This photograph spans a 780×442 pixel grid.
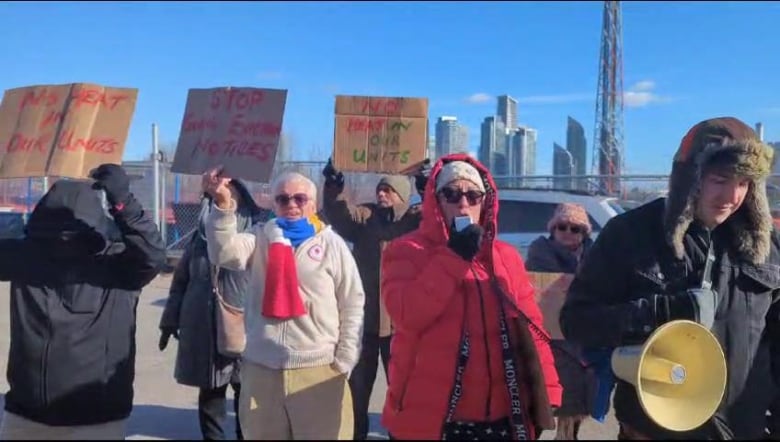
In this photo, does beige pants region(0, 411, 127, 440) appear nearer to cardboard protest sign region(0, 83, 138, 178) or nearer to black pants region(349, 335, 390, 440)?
cardboard protest sign region(0, 83, 138, 178)

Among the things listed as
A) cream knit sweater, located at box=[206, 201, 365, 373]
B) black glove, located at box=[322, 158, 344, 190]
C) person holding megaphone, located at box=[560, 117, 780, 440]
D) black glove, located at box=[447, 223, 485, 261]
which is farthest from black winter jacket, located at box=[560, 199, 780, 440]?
black glove, located at box=[322, 158, 344, 190]

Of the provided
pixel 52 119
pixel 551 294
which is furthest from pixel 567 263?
pixel 52 119

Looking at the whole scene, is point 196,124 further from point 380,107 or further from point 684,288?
point 684,288

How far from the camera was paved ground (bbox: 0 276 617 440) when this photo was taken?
5.23 meters

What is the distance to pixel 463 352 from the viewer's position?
256 cm

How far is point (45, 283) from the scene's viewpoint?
300 cm

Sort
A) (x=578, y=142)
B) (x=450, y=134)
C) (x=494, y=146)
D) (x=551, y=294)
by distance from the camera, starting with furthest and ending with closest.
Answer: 1. (x=578, y=142)
2. (x=494, y=146)
3. (x=450, y=134)
4. (x=551, y=294)

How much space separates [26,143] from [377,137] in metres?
2.06

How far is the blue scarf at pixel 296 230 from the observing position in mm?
3465

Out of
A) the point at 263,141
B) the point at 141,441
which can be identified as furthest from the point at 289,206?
the point at 141,441

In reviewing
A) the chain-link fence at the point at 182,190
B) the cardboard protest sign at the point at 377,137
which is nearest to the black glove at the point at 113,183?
the cardboard protest sign at the point at 377,137

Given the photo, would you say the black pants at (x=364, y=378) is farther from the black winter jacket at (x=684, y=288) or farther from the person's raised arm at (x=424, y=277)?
the black winter jacket at (x=684, y=288)

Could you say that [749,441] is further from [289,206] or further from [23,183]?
[23,183]

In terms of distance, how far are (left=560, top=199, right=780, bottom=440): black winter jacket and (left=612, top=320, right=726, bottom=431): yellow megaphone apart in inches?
2.4
